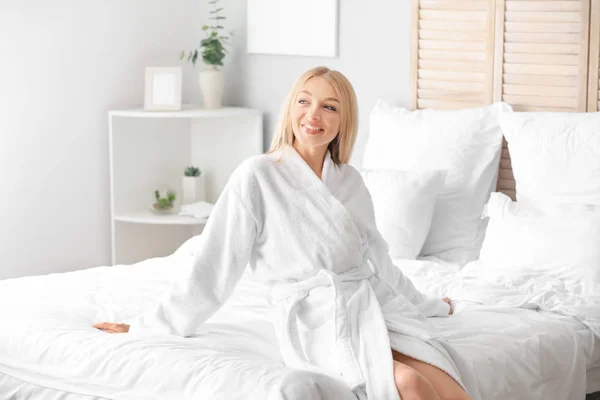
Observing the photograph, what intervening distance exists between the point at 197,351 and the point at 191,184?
234cm

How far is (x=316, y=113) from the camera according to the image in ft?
7.66

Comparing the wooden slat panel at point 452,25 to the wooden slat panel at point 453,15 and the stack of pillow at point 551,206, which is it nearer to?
the wooden slat panel at point 453,15

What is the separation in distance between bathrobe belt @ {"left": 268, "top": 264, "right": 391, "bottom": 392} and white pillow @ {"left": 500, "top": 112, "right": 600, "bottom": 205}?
1.06m

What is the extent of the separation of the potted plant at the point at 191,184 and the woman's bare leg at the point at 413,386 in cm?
255

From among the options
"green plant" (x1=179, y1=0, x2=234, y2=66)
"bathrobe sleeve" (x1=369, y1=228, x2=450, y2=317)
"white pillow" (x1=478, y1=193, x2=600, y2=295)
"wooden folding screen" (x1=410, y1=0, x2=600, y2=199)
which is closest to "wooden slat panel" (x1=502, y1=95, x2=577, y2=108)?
"wooden folding screen" (x1=410, y1=0, x2=600, y2=199)

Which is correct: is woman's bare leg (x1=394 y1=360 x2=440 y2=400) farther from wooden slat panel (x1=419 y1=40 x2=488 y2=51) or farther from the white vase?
the white vase

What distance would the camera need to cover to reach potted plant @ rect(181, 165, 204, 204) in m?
4.46

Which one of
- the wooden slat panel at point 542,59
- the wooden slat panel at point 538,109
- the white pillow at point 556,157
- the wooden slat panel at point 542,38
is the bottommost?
the white pillow at point 556,157

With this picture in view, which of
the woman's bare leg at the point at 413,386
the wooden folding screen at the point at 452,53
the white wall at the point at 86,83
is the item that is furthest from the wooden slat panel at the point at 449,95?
the woman's bare leg at the point at 413,386

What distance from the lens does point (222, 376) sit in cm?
203

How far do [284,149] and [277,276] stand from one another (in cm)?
31

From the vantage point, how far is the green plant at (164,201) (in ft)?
14.2

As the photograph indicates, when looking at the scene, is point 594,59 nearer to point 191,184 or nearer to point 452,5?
point 452,5

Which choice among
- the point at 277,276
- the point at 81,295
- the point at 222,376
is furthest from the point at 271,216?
the point at 81,295
